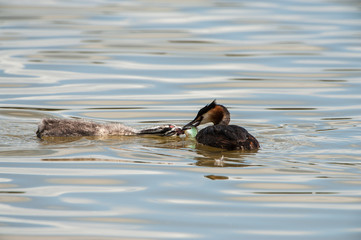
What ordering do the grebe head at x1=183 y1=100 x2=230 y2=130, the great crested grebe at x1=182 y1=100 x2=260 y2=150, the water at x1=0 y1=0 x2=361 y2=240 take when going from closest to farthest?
1. the water at x1=0 y1=0 x2=361 y2=240
2. the great crested grebe at x1=182 y1=100 x2=260 y2=150
3. the grebe head at x1=183 y1=100 x2=230 y2=130

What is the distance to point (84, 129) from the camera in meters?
10.9

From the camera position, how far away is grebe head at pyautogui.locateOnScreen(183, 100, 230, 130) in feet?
37.4

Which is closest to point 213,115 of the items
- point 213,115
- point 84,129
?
point 213,115

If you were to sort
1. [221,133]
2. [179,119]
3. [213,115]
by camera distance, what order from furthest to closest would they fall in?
[179,119], [213,115], [221,133]

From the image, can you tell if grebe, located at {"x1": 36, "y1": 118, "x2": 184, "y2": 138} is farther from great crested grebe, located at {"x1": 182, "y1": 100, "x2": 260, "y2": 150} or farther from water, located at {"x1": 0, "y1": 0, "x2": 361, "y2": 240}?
great crested grebe, located at {"x1": 182, "y1": 100, "x2": 260, "y2": 150}

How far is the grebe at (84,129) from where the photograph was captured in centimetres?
1080

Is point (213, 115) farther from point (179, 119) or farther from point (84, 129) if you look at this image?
point (84, 129)

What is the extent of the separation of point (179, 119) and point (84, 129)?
2202 mm

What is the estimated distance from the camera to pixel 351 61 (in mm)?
18000

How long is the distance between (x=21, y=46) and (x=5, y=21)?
529 cm

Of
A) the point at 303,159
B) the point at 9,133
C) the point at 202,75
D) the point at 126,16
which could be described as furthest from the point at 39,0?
the point at 303,159

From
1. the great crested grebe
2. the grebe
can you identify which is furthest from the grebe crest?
the grebe

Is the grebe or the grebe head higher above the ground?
the grebe head

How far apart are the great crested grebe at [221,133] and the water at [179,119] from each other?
157mm
